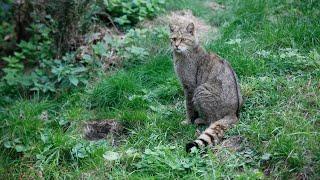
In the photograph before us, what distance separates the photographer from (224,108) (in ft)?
16.6

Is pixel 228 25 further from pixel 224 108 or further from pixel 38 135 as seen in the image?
pixel 38 135

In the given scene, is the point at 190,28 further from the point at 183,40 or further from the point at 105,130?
the point at 105,130

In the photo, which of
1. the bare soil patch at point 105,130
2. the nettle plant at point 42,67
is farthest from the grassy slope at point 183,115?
the nettle plant at point 42,67

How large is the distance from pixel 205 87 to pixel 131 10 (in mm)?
3046

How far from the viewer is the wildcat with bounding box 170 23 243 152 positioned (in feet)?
16.4

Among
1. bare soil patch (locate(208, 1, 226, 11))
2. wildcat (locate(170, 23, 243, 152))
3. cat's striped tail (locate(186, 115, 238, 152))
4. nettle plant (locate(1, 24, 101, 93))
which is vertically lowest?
nettle plant (locate(1, 24, 101, 93))

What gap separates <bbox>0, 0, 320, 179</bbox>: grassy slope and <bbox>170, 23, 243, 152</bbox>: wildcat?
17 cm

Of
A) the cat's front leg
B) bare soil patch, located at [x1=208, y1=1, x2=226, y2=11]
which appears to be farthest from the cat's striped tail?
bare soil patch, located at [x1=208, y1=1, x2=226, y2=11]

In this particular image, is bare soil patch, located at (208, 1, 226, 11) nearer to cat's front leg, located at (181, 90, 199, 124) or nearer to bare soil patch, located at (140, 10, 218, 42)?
bare soil patch, located at (140, 10, 218, 42)

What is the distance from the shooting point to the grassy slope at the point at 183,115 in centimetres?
447

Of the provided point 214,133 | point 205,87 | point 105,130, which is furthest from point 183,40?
point 105,130

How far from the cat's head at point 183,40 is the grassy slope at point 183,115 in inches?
28.9

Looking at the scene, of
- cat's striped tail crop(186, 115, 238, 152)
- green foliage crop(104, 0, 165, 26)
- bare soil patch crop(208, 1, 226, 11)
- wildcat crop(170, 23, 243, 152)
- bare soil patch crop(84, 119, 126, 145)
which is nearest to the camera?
cat's striped tail crop(186, 115, 238, 152)

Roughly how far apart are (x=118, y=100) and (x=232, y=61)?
146 centimetres
